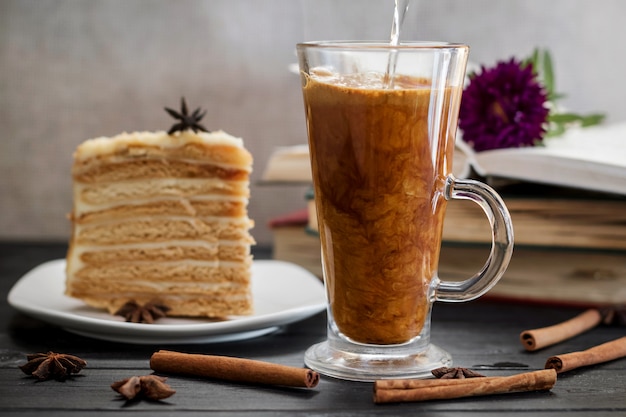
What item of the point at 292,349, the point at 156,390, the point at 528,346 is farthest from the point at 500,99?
the point at 156,390

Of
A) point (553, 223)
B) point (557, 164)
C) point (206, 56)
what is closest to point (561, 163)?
point (557, 164)

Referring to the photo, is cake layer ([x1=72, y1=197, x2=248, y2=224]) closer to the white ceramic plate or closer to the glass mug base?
the white ceramic plate

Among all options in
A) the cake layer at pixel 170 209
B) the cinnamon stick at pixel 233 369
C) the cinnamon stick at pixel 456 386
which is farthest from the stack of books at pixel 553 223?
the cinnamon stick at pixel 233 369

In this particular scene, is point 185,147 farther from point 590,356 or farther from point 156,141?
point 590,356

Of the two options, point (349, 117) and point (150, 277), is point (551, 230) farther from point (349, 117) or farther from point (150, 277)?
point (150, 277)

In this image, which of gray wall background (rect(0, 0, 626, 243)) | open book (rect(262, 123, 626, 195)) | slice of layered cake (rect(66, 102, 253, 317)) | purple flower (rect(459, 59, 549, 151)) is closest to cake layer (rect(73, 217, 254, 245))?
slice of layered cake (rect(66, 102, 253, 317))

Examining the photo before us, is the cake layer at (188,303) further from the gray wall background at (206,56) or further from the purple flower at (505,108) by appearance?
the gray wall background at (206,56)
